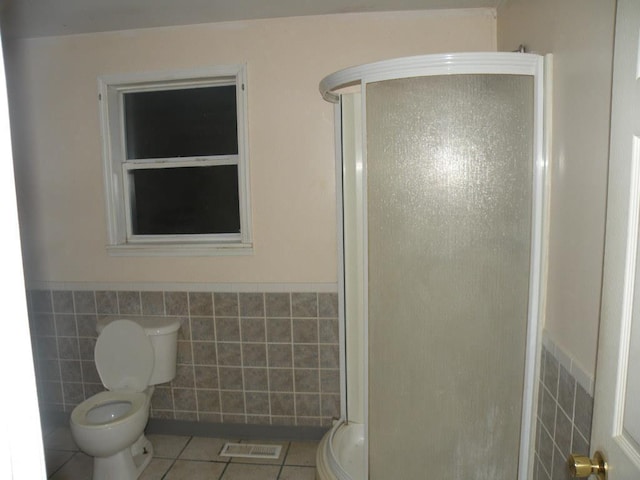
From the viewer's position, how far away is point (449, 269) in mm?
1486

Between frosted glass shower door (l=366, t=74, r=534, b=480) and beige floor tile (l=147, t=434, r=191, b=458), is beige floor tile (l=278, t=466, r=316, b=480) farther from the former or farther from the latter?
frosted glass shower door (l=366, t=74, r=534, b=480)

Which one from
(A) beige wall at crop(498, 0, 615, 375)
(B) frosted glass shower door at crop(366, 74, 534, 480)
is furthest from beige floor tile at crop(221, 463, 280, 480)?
(A) beige wall at crop(498, 0, 615, 375)

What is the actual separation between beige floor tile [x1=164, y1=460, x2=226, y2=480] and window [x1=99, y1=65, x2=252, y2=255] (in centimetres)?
117

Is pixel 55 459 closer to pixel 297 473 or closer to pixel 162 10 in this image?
pixel 297 473

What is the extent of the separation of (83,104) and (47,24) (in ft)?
1.40

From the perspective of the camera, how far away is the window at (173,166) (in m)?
2.43

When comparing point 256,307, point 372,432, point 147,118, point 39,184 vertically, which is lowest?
point 372,432

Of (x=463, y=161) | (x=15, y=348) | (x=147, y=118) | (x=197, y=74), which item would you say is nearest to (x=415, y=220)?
(x=463, y=161)

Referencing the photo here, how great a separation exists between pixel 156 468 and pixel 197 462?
0.71 ft

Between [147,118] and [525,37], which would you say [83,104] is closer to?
[147,118]

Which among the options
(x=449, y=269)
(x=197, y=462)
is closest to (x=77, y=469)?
(x=197, y=462)

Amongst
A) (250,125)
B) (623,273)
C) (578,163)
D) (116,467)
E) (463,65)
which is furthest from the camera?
(250,125)

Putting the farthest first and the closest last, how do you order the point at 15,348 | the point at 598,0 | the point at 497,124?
the point at 497,124 → the point at 598,0 → the point at 15,348

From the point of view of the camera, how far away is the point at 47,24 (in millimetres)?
2256
